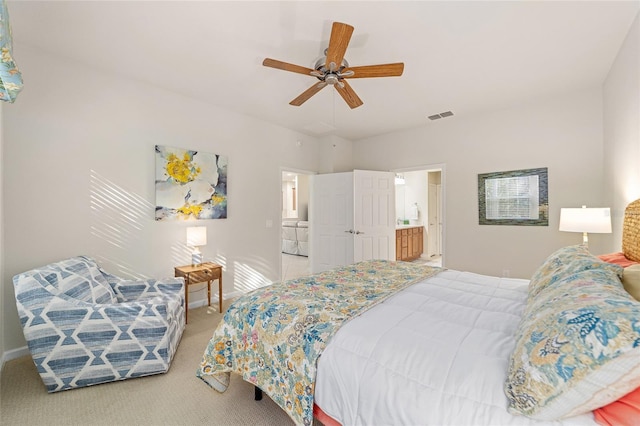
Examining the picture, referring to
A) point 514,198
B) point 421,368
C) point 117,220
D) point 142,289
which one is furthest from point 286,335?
point 514,198

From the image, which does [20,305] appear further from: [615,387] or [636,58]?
[636,58]

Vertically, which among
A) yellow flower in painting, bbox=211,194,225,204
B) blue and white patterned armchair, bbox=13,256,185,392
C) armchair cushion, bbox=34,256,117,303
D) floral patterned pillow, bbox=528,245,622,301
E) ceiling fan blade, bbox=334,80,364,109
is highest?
ceiling fan blade, bbox=334,80,364,109

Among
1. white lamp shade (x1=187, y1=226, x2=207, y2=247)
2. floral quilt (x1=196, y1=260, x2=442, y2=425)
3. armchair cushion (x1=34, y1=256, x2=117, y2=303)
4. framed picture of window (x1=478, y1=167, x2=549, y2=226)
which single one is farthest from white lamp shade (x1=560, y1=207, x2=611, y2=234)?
armchair cushion (x1=34, y1=256, x2=117, y2=303)

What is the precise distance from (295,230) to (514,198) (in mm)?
5334

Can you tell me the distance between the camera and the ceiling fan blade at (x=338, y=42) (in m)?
1.79

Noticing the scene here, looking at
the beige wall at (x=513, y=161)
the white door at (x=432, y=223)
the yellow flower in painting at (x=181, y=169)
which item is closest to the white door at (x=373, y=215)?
the beige wall at (x=513, y=161)

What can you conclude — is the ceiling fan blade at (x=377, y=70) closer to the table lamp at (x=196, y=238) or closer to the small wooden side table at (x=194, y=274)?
the table lamp at (x=196, y=238)

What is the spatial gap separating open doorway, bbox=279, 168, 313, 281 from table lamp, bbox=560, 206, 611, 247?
3801 mm

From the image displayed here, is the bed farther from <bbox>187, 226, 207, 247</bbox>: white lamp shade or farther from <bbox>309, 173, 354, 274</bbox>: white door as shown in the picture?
<bbox>309, 173, 354, 274</bbox>: white door

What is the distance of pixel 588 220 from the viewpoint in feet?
9.12

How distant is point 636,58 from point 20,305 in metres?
4.91

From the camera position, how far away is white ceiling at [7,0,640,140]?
6.67ft

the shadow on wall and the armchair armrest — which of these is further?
the shadow on wall

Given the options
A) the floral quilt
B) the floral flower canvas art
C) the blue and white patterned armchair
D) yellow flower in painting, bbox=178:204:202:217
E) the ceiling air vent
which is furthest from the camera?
the ceiling air vent
